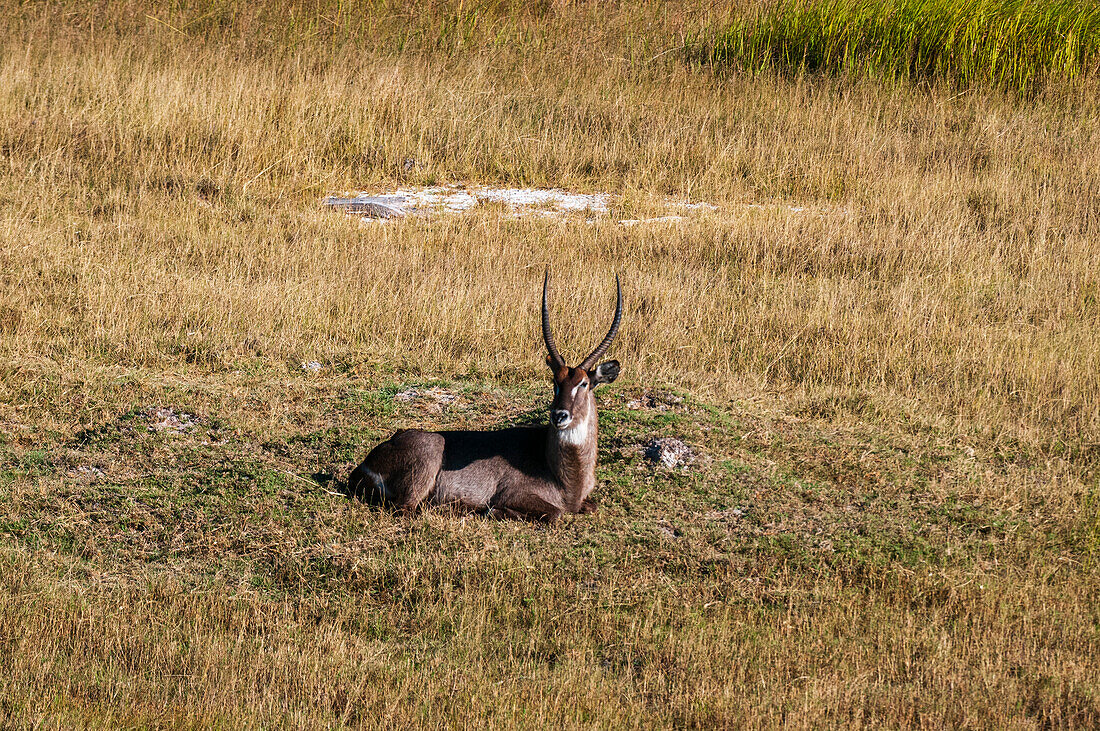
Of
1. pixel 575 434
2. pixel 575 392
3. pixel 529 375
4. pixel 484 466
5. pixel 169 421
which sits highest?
pixel 575 392

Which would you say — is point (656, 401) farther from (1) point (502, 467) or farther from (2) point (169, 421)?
(2) point (169, 421)

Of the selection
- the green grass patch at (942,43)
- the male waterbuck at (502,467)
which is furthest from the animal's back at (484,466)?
the green grass patch at (942,43)

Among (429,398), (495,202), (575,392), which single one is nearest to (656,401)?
(429,398)

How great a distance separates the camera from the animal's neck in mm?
6941

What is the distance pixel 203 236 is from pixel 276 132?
2.93m

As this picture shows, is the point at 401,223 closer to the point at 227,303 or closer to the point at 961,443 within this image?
the point at 227,303

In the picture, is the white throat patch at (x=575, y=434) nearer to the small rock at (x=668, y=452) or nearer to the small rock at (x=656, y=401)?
the small rock at (x=668, y=452)

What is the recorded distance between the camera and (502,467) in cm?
718

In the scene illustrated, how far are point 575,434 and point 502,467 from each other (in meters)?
0.56

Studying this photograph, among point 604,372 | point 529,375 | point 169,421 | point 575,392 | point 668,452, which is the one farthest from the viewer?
point 529,375

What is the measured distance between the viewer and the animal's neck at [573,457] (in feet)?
22.8

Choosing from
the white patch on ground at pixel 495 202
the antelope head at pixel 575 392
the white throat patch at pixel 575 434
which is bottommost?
the white throat patch at pixel 575 434

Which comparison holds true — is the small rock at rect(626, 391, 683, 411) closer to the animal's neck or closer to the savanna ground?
the savanna ground

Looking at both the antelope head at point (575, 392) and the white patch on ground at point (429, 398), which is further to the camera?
the white patch on ground at point (429, 398)
